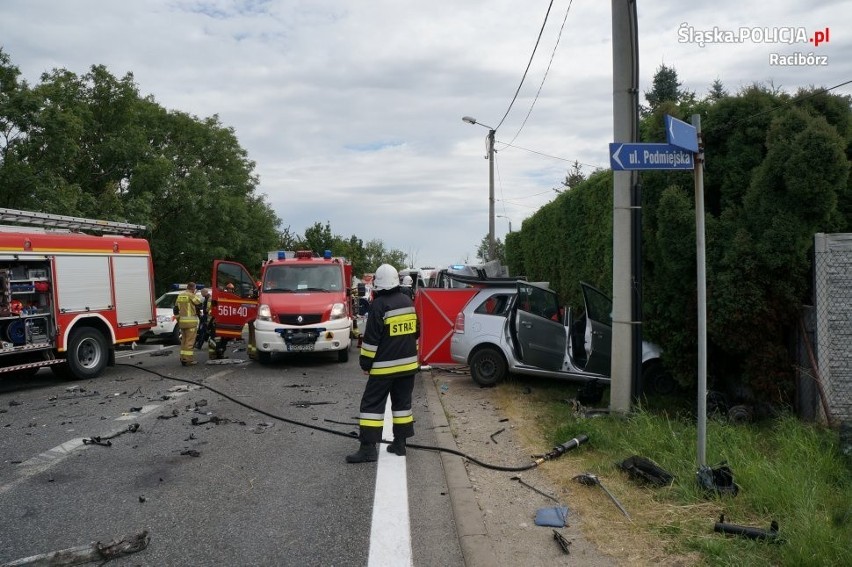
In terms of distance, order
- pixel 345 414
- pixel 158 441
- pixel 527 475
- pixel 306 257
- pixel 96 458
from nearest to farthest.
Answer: pixel 527 475
pixel 96 458
pixel 158 441
pixel 345 414
pixel 306 257

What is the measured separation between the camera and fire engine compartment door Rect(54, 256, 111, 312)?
11852 mm

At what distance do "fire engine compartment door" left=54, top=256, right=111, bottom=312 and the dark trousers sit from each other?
7.97m

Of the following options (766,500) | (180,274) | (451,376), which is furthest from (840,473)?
(180,274)

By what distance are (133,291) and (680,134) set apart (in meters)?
11.7

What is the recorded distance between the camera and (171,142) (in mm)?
34312

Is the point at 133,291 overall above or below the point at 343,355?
above

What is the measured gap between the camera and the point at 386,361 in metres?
6.31

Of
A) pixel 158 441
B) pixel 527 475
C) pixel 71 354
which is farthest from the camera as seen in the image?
pixel 71 354

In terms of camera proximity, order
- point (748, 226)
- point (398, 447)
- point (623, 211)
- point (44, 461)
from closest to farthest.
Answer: point (44, 461)
point (398, 447)
point (748, 226)
point (623, 211)

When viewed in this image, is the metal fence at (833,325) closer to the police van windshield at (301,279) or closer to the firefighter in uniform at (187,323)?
the police van windshield at (301,279)

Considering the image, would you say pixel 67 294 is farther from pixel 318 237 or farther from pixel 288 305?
pixel 318 237

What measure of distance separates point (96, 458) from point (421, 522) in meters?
3.54

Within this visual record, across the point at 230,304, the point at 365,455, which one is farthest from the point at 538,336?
the point at 230,304

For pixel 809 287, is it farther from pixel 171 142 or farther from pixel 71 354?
pixel 171 142
